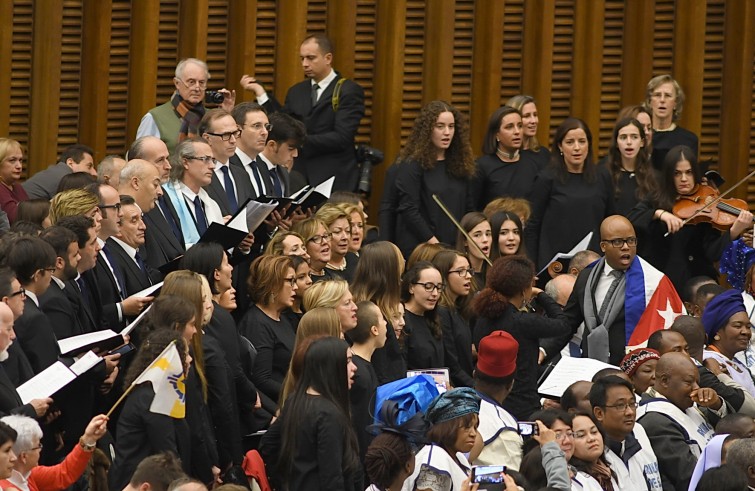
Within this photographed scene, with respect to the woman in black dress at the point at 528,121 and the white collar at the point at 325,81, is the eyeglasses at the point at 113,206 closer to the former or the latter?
the white collar at the point at 325,81

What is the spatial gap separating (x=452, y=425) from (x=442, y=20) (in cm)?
623

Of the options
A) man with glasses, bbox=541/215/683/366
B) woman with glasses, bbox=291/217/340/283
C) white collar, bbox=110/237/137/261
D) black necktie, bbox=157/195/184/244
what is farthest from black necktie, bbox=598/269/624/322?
white collar, bbox=110/237/137/261

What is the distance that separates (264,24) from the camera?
40.9 feet

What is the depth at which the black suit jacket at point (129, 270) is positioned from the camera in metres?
8.28

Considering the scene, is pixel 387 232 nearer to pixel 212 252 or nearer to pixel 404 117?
pixel 404 117

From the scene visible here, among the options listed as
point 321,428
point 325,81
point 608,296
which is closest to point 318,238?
point 608,296

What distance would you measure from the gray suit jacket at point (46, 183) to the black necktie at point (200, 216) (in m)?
0.98

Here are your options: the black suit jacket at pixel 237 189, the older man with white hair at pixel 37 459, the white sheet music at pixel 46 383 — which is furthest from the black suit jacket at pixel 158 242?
the older man with white hair at pixel 37 459

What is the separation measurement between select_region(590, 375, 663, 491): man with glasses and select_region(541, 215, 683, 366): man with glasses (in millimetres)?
1804

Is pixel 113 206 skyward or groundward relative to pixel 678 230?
skyward

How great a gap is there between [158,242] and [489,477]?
3.03m

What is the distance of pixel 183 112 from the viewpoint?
35.6 feet

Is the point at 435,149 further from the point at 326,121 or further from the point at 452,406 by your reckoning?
the point at 452,406

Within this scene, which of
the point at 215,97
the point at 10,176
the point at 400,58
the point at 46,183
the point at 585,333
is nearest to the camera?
the point at 585,333
